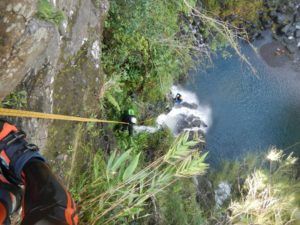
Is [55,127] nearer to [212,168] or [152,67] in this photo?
[152,67]

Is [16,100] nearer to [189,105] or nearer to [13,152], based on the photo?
[13,152]

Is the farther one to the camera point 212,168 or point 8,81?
point 212,168

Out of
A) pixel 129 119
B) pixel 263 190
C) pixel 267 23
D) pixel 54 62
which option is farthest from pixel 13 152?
pixel 267 23

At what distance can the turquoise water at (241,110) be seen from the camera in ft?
24.9

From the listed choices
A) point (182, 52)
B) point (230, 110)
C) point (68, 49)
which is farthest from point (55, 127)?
point (230, 110)

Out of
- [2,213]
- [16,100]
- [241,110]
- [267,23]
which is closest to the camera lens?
[2,213]

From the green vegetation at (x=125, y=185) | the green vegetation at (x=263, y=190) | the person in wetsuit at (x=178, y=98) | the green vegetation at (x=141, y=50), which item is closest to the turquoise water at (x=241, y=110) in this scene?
the person in wetsuit at (x=178, y=98)

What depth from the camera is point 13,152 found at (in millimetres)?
2258

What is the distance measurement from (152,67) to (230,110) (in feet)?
11.6

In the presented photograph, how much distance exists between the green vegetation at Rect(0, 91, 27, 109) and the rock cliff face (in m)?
0.03

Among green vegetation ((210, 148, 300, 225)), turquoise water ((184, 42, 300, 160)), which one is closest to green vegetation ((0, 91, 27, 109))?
green vegetation ((210, 148, 300, 225))

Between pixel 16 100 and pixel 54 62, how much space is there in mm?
422

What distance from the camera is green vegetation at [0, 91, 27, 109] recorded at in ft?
7.66

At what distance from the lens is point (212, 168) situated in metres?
7.23
